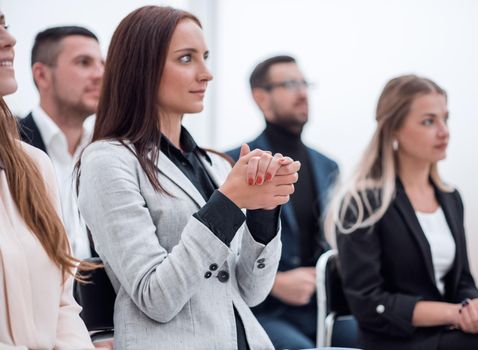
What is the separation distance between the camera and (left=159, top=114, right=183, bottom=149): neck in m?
1.77

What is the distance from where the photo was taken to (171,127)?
178cm

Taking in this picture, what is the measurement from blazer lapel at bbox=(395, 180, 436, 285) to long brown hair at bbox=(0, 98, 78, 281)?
4.45 ft

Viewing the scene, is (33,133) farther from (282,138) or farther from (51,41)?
(282,138)

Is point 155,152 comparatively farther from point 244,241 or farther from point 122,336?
point 122,336

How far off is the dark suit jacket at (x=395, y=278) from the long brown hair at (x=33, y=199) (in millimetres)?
1239

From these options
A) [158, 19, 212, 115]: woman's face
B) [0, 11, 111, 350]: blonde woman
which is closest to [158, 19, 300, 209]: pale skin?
[158, 19, 212, 115]: woman's face

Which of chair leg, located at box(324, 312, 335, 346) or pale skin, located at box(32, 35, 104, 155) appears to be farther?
pale skin, located at box(32, 35, 104, 155)

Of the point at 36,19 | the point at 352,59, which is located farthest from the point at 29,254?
the point at 352,59

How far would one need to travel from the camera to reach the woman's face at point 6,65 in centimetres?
154

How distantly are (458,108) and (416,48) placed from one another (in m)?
0.44

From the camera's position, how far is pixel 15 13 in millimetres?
3719

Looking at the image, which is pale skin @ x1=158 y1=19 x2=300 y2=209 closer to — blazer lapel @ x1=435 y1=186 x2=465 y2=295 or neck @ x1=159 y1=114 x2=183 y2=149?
neck @ x1=159 y1=114 x2=183 y2=149

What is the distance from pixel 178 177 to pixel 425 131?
1.34m

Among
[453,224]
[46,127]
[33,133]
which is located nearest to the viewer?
[453,224]
